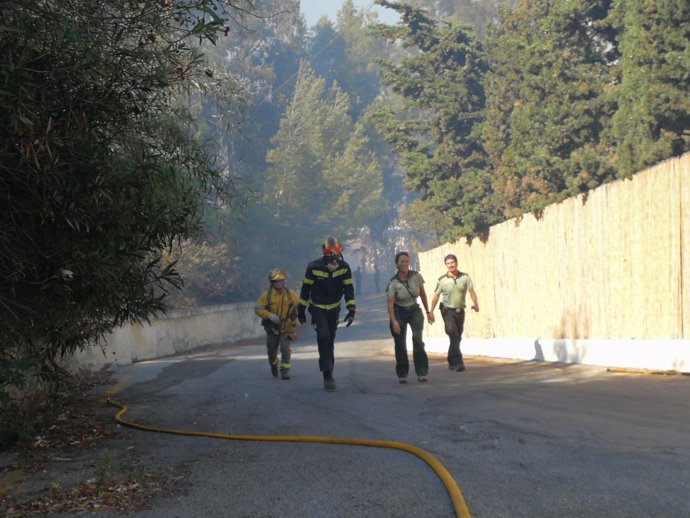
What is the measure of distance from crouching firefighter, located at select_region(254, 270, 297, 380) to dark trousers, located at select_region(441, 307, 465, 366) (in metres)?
2.56

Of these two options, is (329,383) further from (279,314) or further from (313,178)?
(313,178)

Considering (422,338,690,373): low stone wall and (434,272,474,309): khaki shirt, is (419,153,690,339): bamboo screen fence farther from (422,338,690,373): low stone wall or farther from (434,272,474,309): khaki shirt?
(434,272,474,309): khaki shirt

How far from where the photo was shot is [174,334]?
114 ft

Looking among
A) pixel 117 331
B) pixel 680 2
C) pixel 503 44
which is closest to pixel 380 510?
pixel 680 2

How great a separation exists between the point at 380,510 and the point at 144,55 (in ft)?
14.2

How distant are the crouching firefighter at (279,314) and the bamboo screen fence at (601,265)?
5.27 meters

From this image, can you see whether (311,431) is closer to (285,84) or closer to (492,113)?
(492,113)

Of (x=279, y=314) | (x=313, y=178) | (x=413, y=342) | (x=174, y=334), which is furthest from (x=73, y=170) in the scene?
(x=313, y=178)

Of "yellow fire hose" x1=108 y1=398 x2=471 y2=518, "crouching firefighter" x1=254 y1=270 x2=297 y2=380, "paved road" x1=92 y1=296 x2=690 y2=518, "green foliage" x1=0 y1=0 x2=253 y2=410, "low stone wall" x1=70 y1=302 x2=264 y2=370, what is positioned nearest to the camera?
"yellow fire hose" x1=108 y1=398 x2=471 y2=518

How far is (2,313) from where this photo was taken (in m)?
8.36

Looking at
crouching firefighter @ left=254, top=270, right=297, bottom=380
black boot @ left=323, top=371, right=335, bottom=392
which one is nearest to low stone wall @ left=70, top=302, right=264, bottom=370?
crouching firefighter @ left=254, top=270, right=297, bottom=380

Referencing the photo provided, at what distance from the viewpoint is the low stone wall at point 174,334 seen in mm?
26000

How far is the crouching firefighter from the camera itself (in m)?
17.2

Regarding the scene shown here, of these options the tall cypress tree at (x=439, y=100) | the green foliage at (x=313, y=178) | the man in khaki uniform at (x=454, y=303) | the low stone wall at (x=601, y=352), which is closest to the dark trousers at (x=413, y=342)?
the man in khaki uniform at (x=454, y=303)
